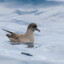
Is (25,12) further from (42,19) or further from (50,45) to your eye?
(50,45)

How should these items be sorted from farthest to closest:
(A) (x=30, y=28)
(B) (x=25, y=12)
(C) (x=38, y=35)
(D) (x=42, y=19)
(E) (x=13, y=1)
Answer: (E) (x=13, y=1)
(B) (x=25, y=12)
(D) (x=42, y=19)
(C) (x=38, y=35)
(A) (x=30, y=28)

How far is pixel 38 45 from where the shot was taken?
1373cm

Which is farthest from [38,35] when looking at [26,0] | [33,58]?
[26,0]

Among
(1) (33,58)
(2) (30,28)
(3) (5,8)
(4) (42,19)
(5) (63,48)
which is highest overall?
(3) (5,8)

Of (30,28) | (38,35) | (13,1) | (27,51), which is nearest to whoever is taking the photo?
(27,51)

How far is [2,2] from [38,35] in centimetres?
828

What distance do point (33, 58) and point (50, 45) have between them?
8.74 feet

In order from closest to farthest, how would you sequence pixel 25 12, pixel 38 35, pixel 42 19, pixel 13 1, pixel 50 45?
pixel 50 45 → pixel 38 35 → pixel 42 19 → pixel 25 12 → pixel 13 1

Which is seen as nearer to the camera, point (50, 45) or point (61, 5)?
point (50, 45)

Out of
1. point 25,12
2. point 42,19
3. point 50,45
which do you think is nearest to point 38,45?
point 50,45

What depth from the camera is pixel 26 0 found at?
24906 millimetres

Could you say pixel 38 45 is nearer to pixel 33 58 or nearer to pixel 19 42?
pixel 19 42

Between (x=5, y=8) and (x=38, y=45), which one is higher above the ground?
(x=5, y=8)

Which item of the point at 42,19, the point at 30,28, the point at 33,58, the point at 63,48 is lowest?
the point at 33,58
